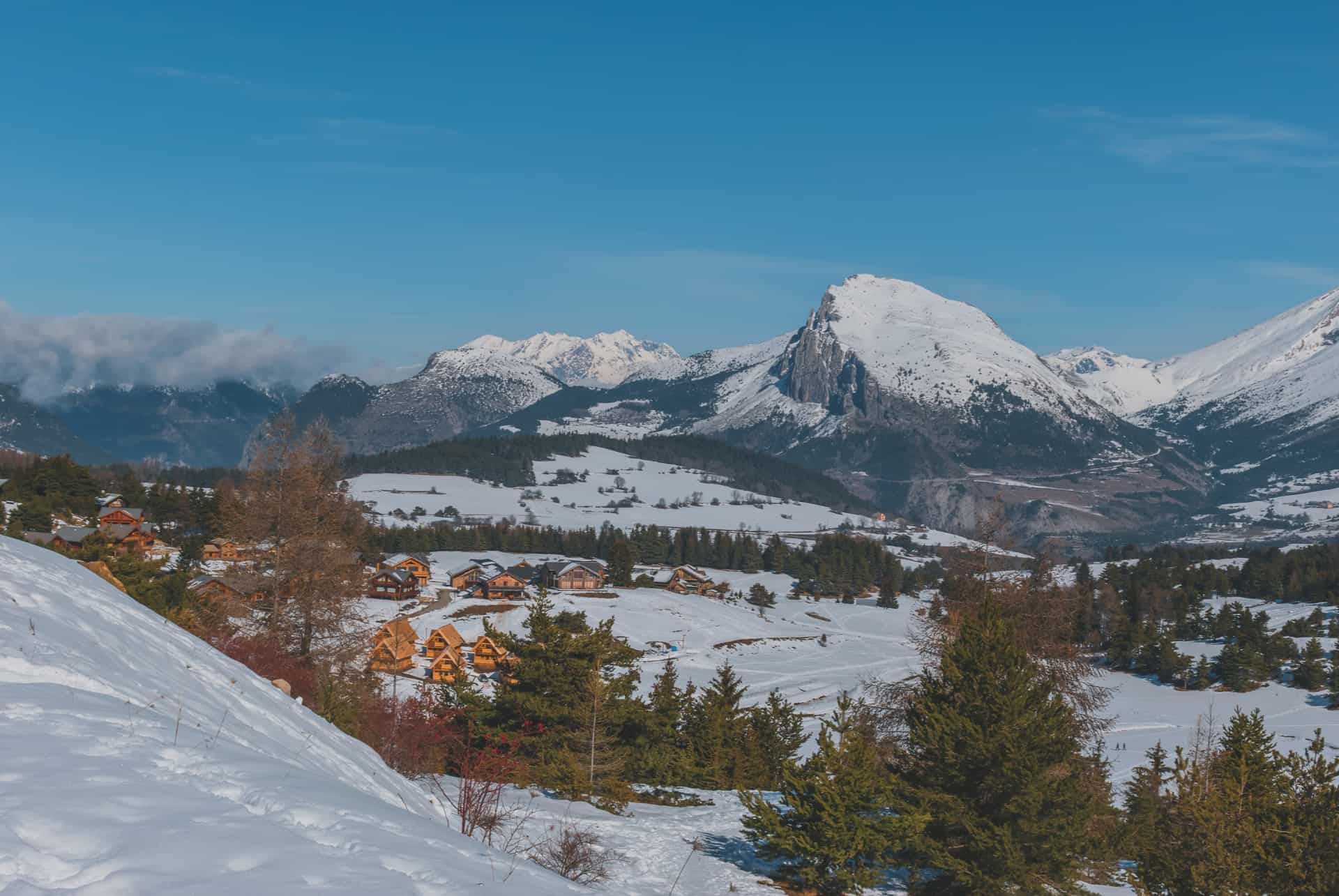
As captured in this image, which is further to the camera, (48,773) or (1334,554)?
(1334,554)

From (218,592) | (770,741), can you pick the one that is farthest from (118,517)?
(770,741)

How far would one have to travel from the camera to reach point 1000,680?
64.6ft

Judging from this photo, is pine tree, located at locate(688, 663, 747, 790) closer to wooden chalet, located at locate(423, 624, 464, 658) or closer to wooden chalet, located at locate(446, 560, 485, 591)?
wooden chalet, located at locate(423, 624, 464, 658)

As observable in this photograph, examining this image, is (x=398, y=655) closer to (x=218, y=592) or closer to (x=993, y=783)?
(x=218, y=592)

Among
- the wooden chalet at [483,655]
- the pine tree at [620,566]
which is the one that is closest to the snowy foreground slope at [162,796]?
the wooden chalet at [483,655]

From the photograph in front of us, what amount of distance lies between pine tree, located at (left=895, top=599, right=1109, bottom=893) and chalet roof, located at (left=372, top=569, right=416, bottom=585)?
9319 cm

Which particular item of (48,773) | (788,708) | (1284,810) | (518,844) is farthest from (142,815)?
(788,708)

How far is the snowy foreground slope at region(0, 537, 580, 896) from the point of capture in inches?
217

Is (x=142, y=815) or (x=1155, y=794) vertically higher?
(x=142, y=815)

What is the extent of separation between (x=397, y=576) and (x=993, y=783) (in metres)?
99.6

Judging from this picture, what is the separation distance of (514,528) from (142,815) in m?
183

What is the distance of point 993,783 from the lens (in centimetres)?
1850

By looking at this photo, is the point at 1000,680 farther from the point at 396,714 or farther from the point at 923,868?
the point at 396,714

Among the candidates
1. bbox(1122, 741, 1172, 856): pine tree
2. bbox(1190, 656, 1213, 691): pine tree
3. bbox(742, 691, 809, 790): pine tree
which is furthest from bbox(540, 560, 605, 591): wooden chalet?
bbox(1122, 741, 1172, 856): pine tree
